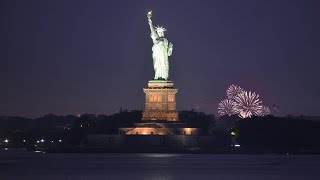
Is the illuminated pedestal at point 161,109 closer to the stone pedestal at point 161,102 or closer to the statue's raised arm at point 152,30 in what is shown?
the stone pedestal at point 161,102

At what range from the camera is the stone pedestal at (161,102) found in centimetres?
11025

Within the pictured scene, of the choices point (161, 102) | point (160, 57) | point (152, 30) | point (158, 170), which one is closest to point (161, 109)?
point (161, 102)

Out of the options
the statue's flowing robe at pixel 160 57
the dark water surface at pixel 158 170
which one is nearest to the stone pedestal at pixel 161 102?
the statue's flowing robe at pixel 160 57

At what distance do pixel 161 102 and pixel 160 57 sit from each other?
4.69m

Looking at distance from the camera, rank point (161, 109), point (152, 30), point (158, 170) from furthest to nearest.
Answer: point (152, 30) < point (161, 109) < point (158, 170)

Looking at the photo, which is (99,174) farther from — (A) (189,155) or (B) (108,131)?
(B) (108,131)

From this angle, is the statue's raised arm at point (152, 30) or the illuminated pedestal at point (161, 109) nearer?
the illuminated pedestal at point (161, 109)

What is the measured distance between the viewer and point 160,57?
11225cm

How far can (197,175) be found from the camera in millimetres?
77625

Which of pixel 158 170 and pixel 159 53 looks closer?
pixel 158 170

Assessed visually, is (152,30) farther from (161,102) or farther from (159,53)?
(161,102)

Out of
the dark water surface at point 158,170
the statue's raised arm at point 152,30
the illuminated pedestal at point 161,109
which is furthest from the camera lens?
the statue's raised arm at point 152,30

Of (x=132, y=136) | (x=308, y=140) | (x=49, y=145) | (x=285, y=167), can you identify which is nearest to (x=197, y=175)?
(x=285, y=167)

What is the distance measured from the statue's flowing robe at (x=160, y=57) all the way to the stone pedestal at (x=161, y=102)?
1.70 metres
